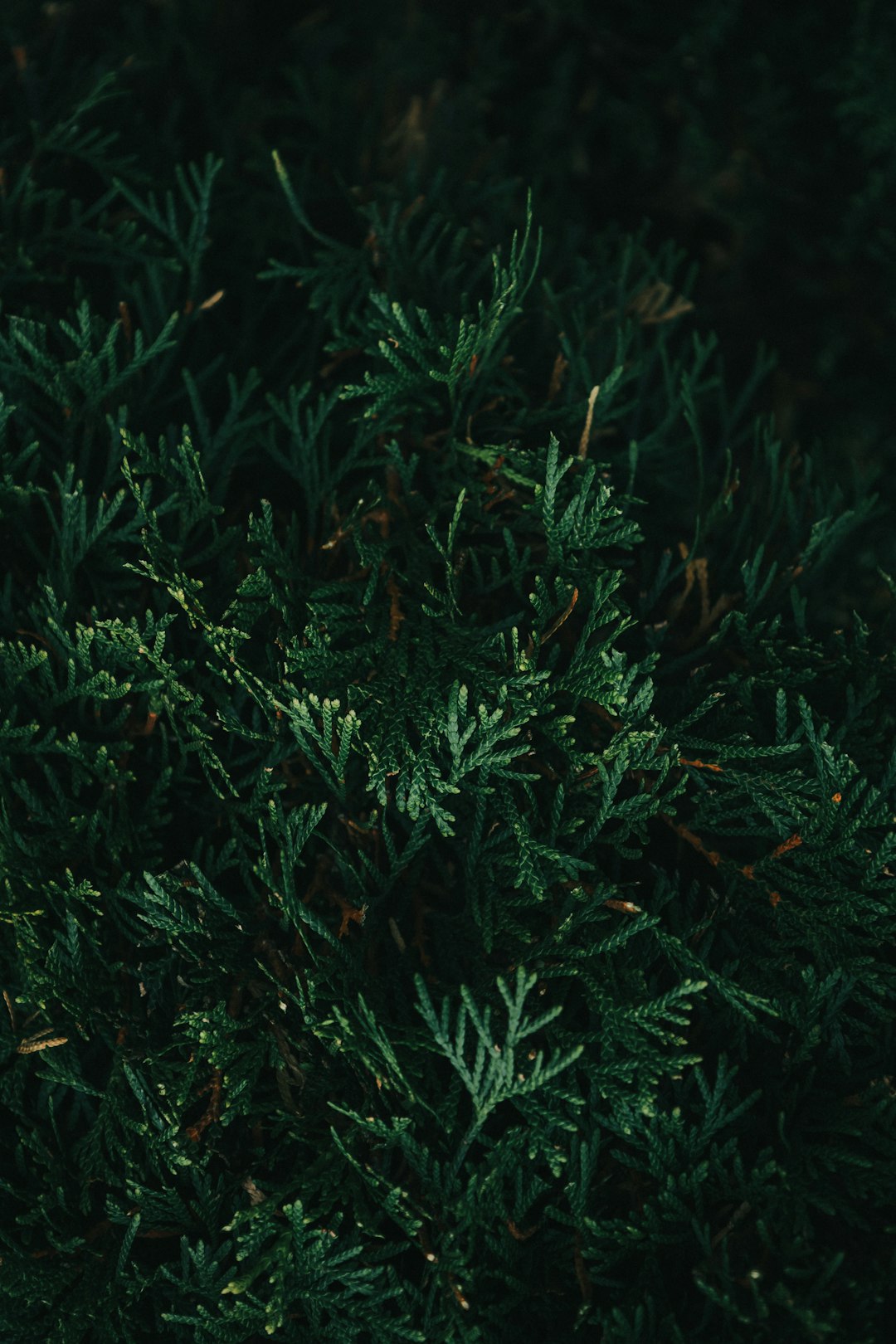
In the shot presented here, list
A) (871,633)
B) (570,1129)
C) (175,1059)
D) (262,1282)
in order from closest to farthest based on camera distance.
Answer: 1. (570,1129)
2. (262,1282)
3. (175,1059)
4. (871,633)

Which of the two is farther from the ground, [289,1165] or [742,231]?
[742,231]

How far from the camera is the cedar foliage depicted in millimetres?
1359

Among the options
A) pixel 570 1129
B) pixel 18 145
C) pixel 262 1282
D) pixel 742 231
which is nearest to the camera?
pixel 570 1129

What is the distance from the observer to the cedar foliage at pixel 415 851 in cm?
136

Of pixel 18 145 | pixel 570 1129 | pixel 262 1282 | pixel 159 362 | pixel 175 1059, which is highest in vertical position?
pixel 18 145

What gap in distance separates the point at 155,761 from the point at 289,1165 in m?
0.62

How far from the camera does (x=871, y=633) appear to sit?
1673 mm

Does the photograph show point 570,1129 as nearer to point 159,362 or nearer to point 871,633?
point 871,633

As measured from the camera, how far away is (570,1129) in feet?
4.22

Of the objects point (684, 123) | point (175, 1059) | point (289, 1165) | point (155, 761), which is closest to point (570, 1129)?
point (289, 1165)

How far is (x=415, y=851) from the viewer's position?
1453 mm

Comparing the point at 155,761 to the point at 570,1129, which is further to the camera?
the point at 155,761

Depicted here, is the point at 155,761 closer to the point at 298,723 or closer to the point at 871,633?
the point at 298,723

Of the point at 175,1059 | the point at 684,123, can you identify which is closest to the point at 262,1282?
the point at 175,1059
